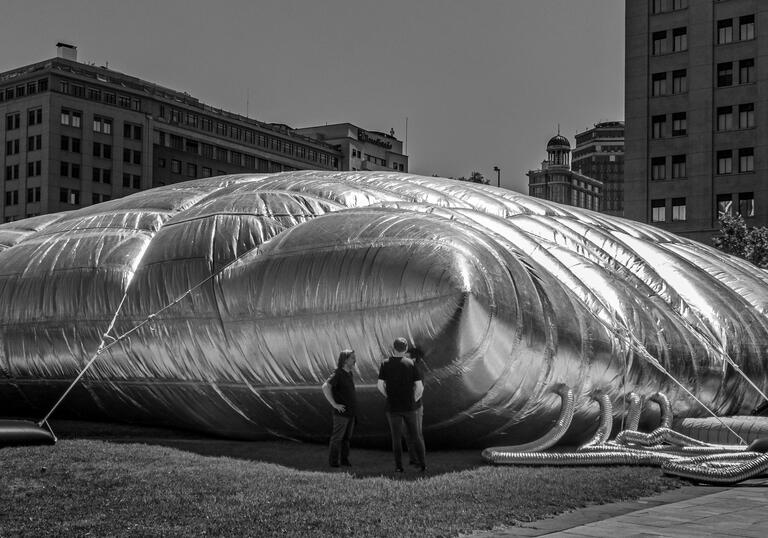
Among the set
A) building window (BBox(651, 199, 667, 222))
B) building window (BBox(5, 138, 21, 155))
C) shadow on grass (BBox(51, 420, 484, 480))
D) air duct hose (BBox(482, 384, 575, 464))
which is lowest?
shadow on grass (BBox(51, 420, 484, 480))

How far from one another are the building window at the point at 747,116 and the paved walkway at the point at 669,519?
172 feet

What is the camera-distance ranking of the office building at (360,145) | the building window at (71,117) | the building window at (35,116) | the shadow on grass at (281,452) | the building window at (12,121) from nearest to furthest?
the shadow on grass at (281,452) → the building window at (35,116) → the building window at (71,117) → the building window at (12,121) → the office building at (360,145)

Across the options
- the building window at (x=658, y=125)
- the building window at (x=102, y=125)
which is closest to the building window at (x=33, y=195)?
the building window at (x=102, y=125)

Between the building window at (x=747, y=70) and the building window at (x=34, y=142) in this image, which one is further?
the building window at (x=34, y=142)

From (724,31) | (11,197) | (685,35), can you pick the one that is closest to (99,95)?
(11,197)

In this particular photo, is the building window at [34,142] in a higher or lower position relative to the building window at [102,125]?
lower

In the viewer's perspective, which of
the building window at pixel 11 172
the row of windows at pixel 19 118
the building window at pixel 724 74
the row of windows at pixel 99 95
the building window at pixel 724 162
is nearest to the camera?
the building window at pixel 724 162

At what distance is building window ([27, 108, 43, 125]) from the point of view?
91.4m

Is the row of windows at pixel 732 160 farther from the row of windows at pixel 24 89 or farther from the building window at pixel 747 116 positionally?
the row of windows at pixel 24 89

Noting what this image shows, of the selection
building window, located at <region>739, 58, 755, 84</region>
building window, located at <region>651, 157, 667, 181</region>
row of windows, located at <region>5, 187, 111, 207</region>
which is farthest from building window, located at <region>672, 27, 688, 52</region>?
row of windows, located at <region>5, 187, 111, 207</region>

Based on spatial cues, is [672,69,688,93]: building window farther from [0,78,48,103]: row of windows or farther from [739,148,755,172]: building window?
[0,78,48,103]: row of windows

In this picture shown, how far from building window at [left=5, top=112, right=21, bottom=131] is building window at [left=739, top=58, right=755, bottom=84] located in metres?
64.9

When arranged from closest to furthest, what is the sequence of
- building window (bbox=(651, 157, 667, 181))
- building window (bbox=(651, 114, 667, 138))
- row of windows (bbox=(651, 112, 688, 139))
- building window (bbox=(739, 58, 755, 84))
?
building window (bbox=(739, 58, 755, 84)), row of windows (bbox=(651, 112, 688, 139)), building window (bbox=(651, 157, 667, 181)), building window (bbox=(651, 114, 667, 138))

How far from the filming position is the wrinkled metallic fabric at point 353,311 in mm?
11625
